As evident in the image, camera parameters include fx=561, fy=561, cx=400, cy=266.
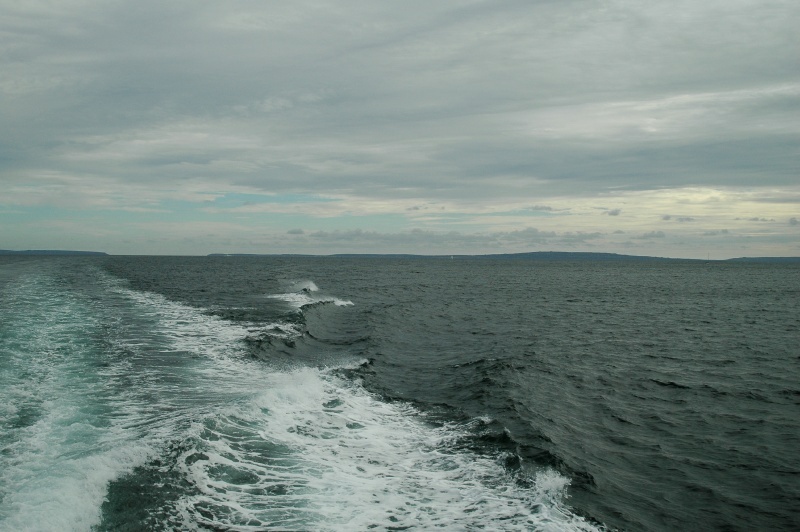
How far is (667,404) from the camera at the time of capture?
54.3ft

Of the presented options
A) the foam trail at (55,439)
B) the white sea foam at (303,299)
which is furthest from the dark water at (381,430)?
the white sea foam at (303,299)

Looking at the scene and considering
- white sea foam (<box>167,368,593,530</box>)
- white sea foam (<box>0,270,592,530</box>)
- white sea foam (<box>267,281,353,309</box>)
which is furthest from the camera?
white sea foam (<box>267,281,353,309</box>)

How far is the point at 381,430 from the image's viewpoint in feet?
42.3

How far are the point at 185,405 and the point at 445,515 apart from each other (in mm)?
7495

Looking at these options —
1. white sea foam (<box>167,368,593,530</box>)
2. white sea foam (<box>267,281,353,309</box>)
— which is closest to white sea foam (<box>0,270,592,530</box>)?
white sea foam (<box>167,368,593,530</box>)

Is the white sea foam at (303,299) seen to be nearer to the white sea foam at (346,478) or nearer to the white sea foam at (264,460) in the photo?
the white sea foam at (264,460)

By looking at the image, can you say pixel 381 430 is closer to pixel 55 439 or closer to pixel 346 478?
pixel 346 478

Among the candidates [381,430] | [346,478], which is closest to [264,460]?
[346,478]

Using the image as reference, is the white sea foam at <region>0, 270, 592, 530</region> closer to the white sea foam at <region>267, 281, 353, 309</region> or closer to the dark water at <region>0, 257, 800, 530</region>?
the dark water at <region>0, 257, 800, 530</region>

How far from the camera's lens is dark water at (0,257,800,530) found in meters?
8.89

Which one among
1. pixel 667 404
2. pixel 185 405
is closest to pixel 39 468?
pixel 185 405

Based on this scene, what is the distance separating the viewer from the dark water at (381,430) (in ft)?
29.2

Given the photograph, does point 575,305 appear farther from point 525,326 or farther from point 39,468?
point 39,468


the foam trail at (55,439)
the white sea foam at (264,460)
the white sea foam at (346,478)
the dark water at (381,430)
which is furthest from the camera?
the dark water at (381,430)
